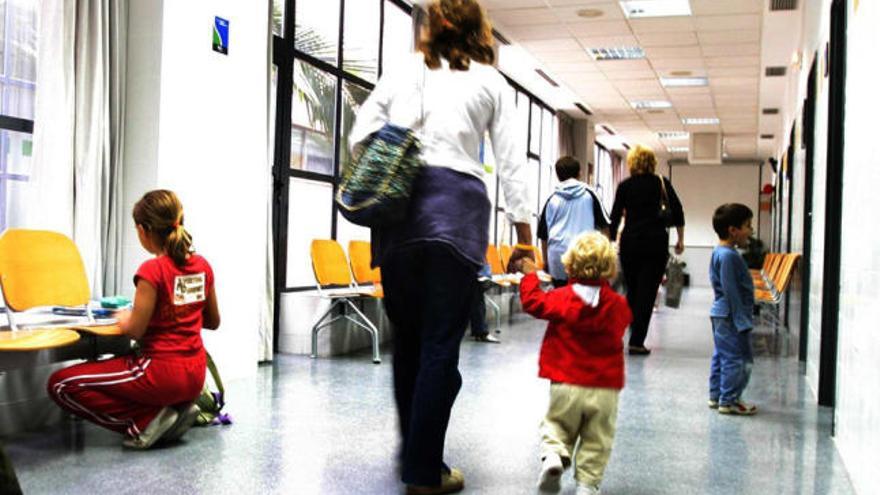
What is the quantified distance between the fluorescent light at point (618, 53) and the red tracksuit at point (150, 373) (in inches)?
295

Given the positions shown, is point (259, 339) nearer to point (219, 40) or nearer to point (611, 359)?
point (219, 40)

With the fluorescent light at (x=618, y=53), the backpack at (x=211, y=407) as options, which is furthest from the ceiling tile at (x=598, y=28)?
the backpack at (x=211, y=407)

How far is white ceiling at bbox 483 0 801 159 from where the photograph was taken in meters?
7.93

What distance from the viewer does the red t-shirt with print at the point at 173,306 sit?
2.89 metres

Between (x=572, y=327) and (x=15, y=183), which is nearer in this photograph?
(x=572, y=327)

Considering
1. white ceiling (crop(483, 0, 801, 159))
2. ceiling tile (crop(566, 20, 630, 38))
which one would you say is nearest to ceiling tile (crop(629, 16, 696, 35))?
white ceiling (crop(483, 0, 801, 159))

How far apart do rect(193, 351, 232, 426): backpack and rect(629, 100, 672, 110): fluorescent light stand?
10.8m

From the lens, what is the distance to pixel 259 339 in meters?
4.96

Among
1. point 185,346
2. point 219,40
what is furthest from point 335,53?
point 185,346

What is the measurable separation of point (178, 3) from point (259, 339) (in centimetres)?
207

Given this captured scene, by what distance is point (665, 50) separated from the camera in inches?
370

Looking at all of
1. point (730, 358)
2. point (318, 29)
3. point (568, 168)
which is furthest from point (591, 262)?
point (318, 29)

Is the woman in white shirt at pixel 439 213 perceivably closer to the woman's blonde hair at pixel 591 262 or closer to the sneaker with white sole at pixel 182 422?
the woman's blonde hair at pixel 591 262

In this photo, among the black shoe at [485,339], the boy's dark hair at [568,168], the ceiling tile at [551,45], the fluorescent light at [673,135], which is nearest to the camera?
the boy's dark hair at [568,168]
